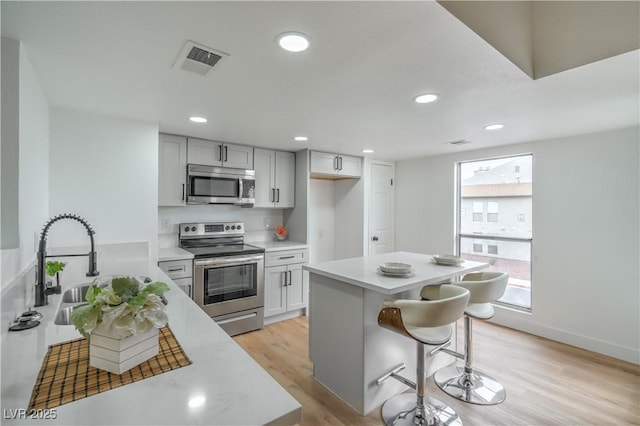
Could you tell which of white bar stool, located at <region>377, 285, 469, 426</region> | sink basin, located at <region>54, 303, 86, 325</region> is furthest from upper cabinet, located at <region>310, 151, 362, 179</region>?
sink basin, located at <region>54, 303, 86, 325</region>

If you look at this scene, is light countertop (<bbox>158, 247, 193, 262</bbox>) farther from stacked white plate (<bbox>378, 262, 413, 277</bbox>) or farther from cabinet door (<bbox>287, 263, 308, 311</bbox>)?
stacked white plate (<bbox>378, 262, 413, 277</bbox>)

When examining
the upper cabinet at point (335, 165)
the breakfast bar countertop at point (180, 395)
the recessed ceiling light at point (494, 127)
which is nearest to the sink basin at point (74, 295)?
the breakfast bar countertop at point (180, 395)

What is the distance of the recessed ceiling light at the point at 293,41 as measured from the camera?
1.28 m

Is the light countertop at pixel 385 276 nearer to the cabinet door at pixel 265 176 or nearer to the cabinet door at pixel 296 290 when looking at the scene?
the cabinet door at pixel 296 290

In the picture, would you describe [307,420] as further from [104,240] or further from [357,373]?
[104,240]

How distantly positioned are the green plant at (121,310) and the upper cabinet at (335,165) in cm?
309

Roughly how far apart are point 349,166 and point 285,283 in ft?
6.12

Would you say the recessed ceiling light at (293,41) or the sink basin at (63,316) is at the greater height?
the recessed ceiling light at (293,41)

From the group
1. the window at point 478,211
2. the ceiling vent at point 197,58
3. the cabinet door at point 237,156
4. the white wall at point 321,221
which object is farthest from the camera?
the white wall at point 321,221

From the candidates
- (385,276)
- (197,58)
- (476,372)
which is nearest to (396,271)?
(385,276)

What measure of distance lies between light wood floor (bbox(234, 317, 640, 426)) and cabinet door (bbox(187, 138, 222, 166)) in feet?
6.53

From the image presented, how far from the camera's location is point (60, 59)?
1.52 m

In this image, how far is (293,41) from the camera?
133cm

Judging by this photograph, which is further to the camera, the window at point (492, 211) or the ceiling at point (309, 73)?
the window at point (492, 211)
